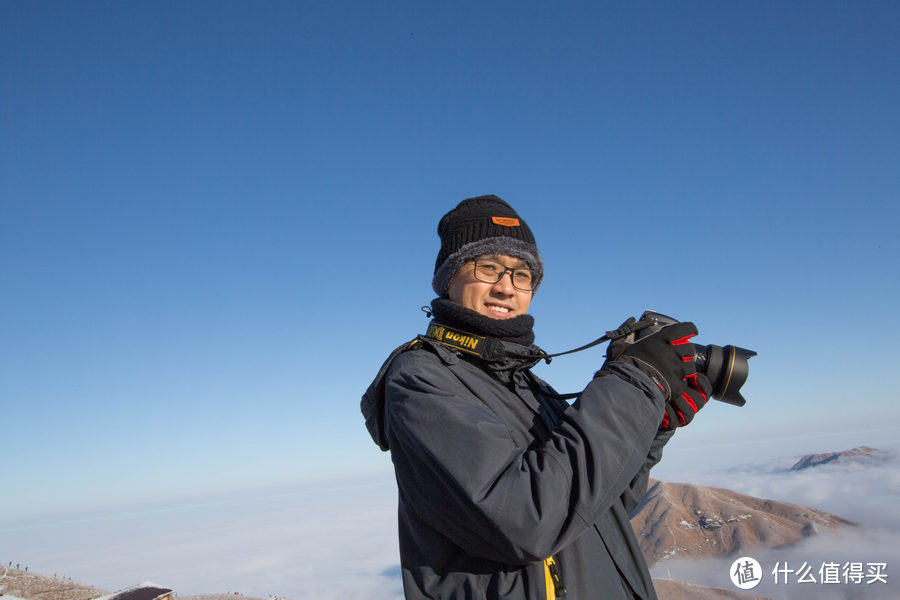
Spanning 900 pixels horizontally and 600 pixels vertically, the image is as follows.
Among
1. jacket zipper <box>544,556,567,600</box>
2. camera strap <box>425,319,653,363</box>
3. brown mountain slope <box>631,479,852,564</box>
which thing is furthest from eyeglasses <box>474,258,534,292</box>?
brown mountain slope <box>631,479,852,564</box>

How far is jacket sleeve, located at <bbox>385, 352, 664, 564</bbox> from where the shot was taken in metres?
1.82

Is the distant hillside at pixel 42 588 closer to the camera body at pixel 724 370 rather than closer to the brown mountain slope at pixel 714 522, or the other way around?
the camera body at pixel 724 370

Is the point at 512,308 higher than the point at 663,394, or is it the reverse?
the point at 512,308

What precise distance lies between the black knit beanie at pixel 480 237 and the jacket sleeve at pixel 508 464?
1075mm

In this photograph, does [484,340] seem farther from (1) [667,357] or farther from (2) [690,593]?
(2) [690,593]

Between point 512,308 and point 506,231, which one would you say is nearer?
point 512,308

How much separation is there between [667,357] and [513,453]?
94cm

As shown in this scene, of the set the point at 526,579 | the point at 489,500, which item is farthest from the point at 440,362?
the point at 526,579

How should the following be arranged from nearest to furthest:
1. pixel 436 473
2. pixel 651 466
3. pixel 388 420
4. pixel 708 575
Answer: pixel 436 473 < pixel 388 420 < pixel 651 466 < pixel 708 575

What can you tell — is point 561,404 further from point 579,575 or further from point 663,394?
point 579,575

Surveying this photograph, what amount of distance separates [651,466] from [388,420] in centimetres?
160

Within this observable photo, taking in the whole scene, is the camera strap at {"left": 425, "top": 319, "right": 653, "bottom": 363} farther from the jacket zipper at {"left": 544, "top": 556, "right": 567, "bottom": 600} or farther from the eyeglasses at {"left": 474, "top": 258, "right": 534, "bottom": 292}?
the jacket zipper at {"left": 544, "top": 556, "right": 567, "bottom": 600}

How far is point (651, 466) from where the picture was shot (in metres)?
2.93

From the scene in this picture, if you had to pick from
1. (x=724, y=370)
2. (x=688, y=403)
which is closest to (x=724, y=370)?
(x=724, y=370)
